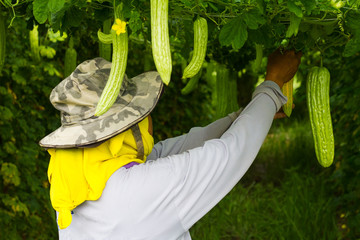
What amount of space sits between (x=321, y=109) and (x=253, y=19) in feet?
2.21

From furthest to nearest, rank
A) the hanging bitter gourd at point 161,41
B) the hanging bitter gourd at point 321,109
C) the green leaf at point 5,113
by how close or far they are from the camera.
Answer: the green leaf at point 5,113
the hanging bitter gourd at point 321,109
the hanging bitter gourd at point 161,41

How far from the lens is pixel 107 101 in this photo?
164cm

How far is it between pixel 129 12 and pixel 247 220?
3.95 m

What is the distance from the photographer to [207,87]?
7.14m

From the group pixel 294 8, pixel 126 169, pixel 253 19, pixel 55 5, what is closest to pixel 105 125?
pixel 126 169

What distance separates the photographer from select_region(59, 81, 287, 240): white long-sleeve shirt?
1.88m

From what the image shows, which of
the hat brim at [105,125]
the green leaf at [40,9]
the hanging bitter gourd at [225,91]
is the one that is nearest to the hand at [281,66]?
the hat brim at [105,125]

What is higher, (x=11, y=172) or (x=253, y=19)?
(x=253, y=19)

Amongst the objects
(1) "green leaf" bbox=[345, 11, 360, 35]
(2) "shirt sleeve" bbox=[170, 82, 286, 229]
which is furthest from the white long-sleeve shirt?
(1) "green leaf" bbox=[345, 11, 360, 35]

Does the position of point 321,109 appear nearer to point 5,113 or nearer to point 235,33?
point 235,33

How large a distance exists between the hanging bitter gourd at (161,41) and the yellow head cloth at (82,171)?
63 centimetres

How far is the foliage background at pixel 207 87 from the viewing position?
6.04 ft

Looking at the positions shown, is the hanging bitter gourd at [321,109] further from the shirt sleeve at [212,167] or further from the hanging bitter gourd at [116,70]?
the hanging bitter gourd at [116,70]

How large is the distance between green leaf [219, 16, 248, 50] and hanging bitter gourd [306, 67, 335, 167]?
1.89ft
